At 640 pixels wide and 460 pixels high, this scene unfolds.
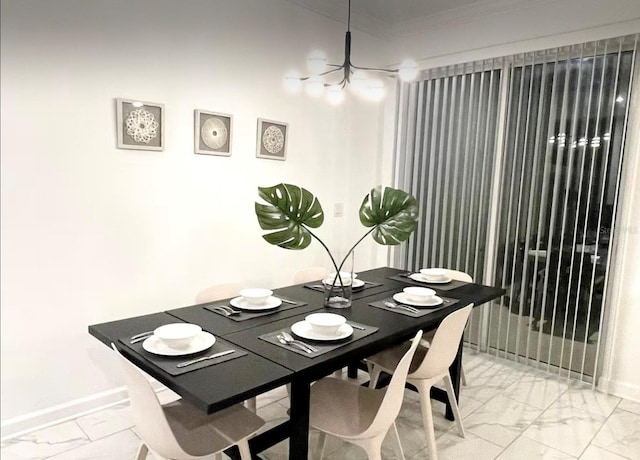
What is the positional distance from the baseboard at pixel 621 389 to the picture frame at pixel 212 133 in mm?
3004

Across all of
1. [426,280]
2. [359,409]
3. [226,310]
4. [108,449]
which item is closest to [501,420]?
[426,280]

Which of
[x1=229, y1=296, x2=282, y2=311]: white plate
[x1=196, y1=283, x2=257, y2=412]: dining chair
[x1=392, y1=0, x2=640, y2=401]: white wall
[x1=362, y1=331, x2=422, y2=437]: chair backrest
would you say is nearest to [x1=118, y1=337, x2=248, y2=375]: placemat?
[x1=229, y1=296, x2=282, y2=311]: white plate

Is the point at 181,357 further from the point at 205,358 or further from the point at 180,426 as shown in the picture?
the point at 180,426

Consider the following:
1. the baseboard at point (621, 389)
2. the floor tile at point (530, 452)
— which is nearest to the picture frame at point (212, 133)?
the floor tile at point (530, 452)

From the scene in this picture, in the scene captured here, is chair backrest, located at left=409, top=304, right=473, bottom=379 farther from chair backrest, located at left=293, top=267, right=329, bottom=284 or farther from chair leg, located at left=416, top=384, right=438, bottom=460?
chair backrest, located at left=293, top=267, right=329, bottom=284

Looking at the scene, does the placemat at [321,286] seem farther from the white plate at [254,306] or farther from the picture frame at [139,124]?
the picture frame at [139,124]

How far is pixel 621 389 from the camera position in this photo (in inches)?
120

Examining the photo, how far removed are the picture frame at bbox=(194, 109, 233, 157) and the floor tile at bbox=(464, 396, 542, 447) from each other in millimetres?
2302

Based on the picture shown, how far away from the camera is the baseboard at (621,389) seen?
2.99 meters

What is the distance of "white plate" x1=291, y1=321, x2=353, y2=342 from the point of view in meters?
1.85

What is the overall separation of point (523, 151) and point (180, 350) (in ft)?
9.20

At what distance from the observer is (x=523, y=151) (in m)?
3.34

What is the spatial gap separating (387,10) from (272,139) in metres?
1.45

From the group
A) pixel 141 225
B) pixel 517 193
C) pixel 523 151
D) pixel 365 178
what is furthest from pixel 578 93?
pixel 141 225
